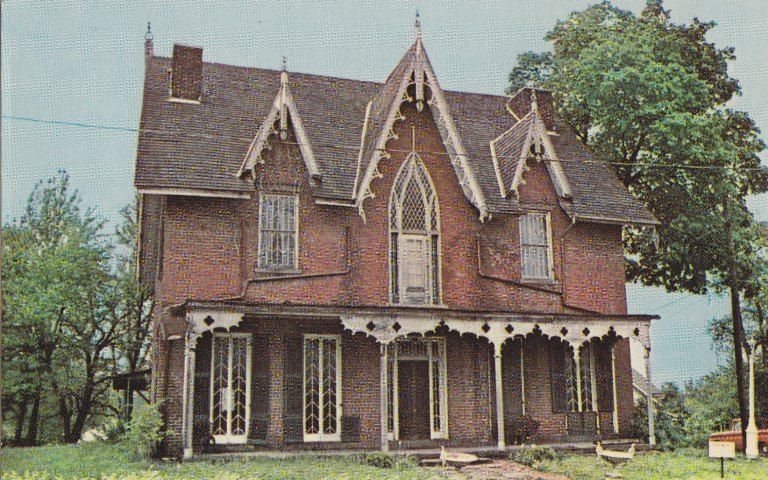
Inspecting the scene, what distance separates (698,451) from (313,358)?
1058 cm

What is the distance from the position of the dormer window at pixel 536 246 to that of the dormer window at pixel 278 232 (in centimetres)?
691

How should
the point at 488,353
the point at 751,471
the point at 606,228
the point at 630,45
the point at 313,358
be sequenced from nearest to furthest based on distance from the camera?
the point at 751,471 < the point at 313,358 < the point at 488,353 < the point at 606,228 < the point at 630,45

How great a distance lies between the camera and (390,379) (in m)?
22.1

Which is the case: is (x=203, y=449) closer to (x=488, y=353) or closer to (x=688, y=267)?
(x=488, y=353)

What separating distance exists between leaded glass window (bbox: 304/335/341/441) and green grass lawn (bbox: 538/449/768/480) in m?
5.57

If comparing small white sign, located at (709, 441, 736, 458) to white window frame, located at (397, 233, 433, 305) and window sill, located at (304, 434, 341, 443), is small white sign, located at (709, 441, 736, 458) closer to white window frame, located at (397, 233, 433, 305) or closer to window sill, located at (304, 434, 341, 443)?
white window frame, located at (397, 233, 433, 305)

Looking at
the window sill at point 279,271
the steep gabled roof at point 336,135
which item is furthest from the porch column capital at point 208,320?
the steep gabled roof at point 336,135

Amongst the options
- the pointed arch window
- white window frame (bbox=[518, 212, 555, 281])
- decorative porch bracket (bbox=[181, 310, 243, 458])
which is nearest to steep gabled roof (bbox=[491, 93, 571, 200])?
white window frame (bbox=[518, 212, 555, 281])

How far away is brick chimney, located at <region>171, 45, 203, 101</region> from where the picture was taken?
24.2 m

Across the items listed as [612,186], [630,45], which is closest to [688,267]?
[612,186]

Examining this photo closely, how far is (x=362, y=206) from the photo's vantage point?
2262 cm

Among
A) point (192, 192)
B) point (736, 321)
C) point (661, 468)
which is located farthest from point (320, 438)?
point (736, 321)

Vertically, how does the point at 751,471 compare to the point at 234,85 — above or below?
below

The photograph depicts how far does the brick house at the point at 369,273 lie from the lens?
2053 centimetres
